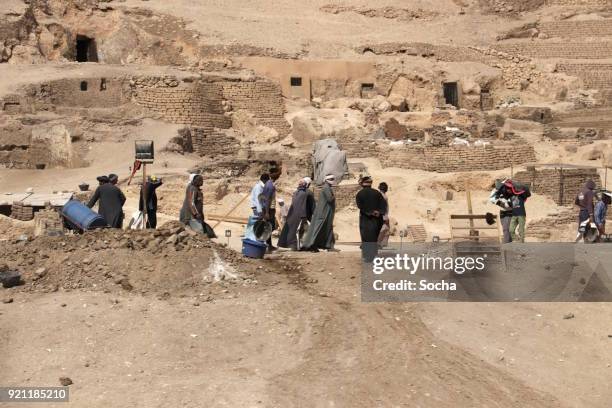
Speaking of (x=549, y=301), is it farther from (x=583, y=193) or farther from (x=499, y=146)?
(x=499, y=146)

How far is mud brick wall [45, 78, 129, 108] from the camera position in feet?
81.5

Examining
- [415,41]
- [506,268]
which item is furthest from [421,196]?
[415,41]

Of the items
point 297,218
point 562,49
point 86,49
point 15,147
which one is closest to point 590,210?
point 297,218

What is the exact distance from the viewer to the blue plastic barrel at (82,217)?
1244 centimetres

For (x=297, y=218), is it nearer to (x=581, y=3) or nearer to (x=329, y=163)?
(x=329, y=163)

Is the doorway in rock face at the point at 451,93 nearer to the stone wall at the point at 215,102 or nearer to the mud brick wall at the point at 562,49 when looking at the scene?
the mud brick wall at the point at 562,49

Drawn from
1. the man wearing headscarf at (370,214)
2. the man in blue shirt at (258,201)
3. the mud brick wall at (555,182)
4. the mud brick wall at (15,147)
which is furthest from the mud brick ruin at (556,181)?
the man wearing headscarf at (370,214)

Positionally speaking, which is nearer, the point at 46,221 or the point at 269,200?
the point at 269,200

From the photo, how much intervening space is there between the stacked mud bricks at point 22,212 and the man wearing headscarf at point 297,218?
4.57 m

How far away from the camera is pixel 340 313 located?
34.1 feet

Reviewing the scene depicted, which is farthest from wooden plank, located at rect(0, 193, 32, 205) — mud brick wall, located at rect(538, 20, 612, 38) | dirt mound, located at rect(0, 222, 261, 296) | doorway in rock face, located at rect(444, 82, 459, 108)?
mud brick wall, located at rect(538, 20, 612, 38)

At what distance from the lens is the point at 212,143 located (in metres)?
24.9
